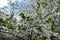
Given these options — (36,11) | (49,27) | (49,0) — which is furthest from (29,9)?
(49,27)

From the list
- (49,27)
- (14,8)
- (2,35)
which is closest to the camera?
(49,27)

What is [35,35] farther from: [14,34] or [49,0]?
[49,0]

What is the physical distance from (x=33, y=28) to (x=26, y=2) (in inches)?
16.2

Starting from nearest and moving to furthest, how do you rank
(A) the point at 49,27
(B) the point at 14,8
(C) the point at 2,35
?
(A) the point at 49,27 → (C) the point at 2,35 → (B) the point at 14,8

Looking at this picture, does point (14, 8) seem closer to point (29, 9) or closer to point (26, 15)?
point (29, 9)

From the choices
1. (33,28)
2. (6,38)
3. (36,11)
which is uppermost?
(36,11)

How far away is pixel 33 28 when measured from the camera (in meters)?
1.24

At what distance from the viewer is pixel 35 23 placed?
4.20 feet

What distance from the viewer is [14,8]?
1.54 m

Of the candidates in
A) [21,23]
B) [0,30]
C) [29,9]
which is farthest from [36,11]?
[0,30]

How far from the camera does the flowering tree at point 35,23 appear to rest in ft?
3.98

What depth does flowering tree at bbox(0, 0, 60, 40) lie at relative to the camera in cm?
121

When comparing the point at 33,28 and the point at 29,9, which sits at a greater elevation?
the point at 29,9

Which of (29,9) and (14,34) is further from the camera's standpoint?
(29,9)
